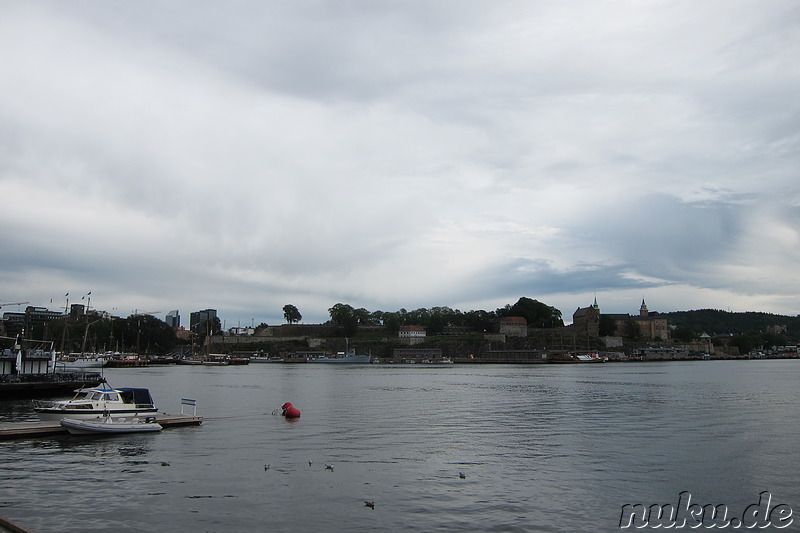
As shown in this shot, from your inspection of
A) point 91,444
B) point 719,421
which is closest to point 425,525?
point 91,444

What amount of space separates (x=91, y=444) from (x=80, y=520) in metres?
16.8

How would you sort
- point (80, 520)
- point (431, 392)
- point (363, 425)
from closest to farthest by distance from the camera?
point (80, 520), point (363, 425), point (431, 392)

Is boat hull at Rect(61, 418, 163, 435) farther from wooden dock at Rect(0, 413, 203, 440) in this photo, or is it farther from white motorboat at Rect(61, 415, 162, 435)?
wooden dock at Rect(0, 413, 203, 440)

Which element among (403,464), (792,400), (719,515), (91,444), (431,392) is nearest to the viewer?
(719,515)

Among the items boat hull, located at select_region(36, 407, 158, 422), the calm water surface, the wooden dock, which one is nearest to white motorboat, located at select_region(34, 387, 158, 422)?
boat hull, located at select_region(36, 407, 158, 422)

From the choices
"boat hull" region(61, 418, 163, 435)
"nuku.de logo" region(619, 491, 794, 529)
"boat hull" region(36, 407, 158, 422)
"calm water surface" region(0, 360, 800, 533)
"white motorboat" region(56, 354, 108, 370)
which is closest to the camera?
"nuku.de logo" region(619, 491, 794, 529)

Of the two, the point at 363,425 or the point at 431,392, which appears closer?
the point at 363,425

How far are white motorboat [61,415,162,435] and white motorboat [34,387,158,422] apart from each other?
1.29 ft

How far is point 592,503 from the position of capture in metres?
22.5

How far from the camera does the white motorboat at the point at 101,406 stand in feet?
125

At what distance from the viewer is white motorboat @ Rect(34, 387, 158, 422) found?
38188mm

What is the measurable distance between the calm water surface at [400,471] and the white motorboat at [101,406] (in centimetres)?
253

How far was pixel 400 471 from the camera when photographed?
1101 inches

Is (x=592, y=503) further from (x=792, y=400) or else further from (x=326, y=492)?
(x=792, y=400)
